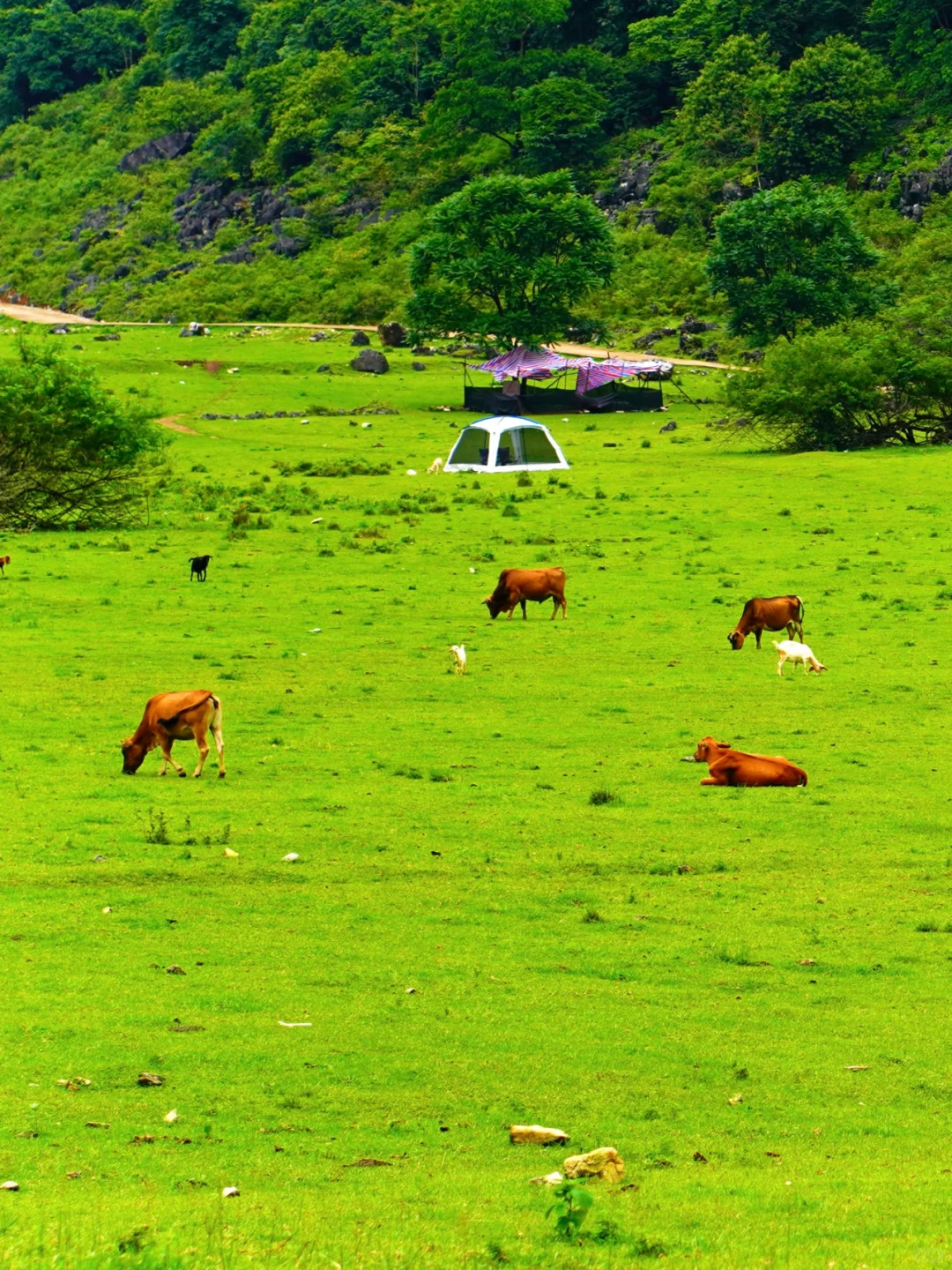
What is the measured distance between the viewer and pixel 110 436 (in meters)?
40.7

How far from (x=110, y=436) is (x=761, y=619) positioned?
A: 19271 mm

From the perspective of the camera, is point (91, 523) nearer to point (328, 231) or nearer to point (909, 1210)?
point (909, 1210)

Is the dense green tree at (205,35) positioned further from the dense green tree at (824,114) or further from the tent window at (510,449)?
the tent window at (510,449)

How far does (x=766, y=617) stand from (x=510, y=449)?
2649cm

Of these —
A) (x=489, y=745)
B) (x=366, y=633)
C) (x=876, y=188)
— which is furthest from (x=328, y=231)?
(x=489, y=745)

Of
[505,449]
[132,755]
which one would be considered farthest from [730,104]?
[132,755]

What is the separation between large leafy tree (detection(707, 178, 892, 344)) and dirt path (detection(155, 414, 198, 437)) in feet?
73.5

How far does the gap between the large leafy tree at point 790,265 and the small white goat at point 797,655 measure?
46.0 meters

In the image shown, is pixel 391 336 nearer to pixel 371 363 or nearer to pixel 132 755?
pixel 371 363

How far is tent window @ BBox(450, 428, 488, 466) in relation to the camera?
171 ft

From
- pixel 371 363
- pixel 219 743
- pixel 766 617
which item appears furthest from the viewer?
pixel 371 363

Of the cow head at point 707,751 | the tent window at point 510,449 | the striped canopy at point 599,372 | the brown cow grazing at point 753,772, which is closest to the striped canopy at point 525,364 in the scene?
the striped canopy at point 599,372

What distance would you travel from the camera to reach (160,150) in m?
139

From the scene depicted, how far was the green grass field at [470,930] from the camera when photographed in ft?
28.4
